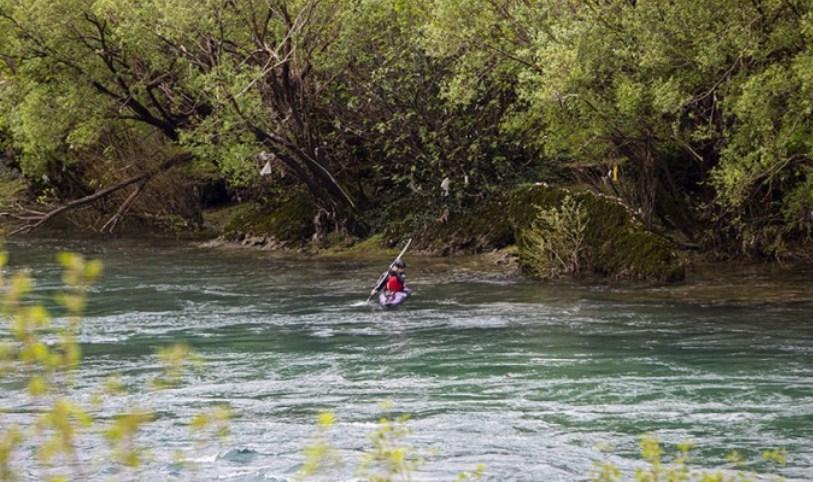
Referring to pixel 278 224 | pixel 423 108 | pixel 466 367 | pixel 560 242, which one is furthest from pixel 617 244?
pixel 278 224

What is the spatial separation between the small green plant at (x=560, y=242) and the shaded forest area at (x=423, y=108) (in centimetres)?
157

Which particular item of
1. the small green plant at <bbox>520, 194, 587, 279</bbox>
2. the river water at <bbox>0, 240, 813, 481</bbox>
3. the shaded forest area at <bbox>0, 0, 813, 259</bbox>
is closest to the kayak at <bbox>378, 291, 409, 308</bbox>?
the river water at <bbox>0, 240, 813, 481</bbox>

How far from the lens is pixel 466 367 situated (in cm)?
1819

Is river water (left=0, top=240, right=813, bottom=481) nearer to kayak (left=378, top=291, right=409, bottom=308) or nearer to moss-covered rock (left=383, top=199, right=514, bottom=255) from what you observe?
kayak (left=378, top=291, right=409, bottom=308)

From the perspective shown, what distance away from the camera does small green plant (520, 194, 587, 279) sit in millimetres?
28453

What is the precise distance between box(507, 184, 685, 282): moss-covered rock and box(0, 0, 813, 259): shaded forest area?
556mm

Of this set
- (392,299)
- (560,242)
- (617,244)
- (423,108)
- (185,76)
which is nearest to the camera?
(392,299)

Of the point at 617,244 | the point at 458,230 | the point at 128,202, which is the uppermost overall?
the point at 128,202

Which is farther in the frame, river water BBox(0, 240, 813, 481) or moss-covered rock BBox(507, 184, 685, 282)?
moss-covered rock BBox(507, 184, 685, 282)

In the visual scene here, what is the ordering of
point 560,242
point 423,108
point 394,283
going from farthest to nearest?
point 423,108 → point 560,242 → point 394,283

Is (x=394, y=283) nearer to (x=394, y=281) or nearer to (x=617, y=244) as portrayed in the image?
(x=394, y=281)

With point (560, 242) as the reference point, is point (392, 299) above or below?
below

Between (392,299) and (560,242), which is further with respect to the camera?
(560,242)

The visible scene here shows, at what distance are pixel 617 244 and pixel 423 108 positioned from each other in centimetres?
883
